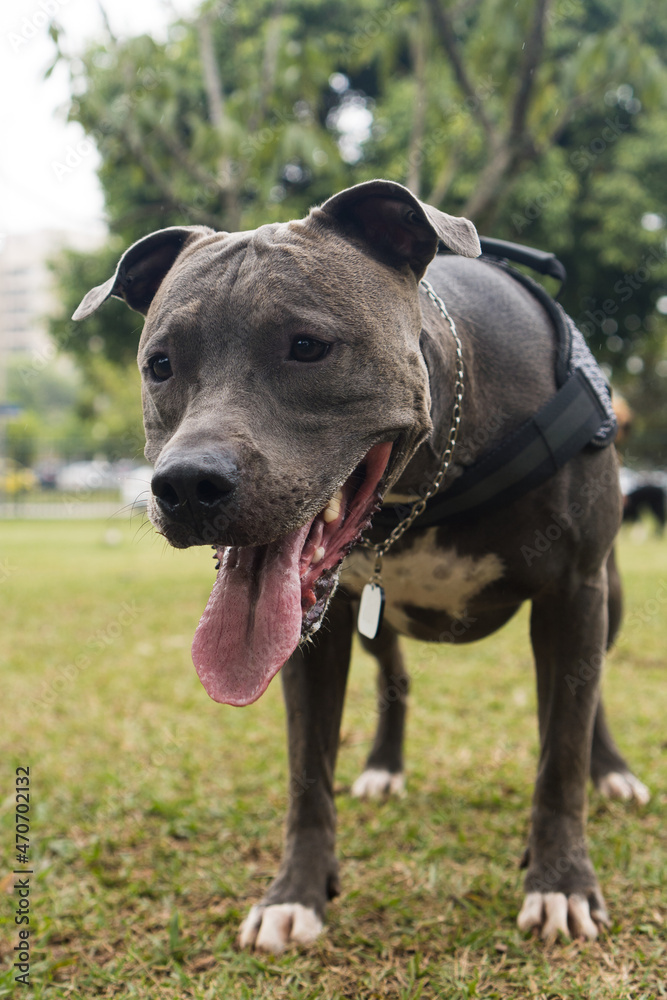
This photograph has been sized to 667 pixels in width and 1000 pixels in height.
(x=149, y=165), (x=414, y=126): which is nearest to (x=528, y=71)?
(x=414, y=126)

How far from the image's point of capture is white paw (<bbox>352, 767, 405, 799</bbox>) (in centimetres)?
324

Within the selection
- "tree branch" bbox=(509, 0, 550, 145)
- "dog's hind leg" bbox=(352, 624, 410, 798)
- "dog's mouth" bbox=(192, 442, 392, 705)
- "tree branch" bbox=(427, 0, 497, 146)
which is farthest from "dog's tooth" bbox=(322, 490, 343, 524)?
"tree branch" bbox=(427, 0, 497, 146)

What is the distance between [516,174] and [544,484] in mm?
4595

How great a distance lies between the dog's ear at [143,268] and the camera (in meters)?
2.08

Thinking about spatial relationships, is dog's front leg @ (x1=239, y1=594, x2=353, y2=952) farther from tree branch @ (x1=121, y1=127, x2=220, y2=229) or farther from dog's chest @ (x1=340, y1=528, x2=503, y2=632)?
tree branch @ (x1=121, y1=127, x2=220, y2=229)

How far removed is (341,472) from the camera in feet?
5.71

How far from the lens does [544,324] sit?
2.47 meters

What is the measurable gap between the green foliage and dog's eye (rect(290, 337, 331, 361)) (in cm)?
325

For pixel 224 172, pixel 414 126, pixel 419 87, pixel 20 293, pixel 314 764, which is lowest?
pixel 20 293

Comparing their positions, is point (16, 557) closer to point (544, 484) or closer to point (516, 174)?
point (516, 174)

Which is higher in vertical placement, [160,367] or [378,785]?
[160,367]

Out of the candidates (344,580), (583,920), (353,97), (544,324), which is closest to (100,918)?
(344,580)

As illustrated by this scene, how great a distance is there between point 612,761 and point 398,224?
229cm

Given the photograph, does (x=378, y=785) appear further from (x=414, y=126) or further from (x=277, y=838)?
(x=414, y=126)
